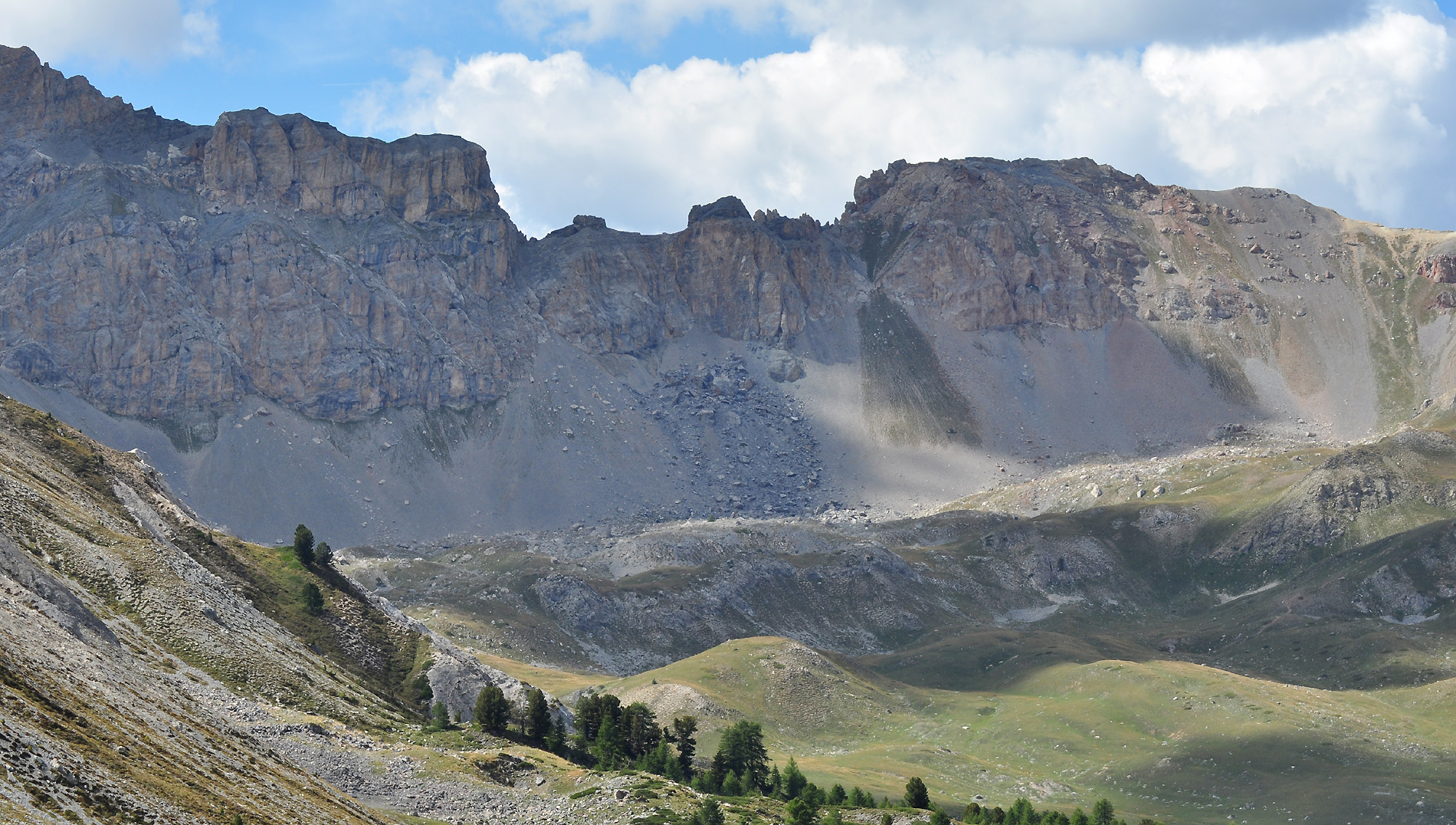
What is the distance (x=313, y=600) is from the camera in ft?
262

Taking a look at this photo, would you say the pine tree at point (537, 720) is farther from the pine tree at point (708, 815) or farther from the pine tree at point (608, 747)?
the pine tree at point (708, 815)

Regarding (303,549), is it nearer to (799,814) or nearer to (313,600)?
(313,600)

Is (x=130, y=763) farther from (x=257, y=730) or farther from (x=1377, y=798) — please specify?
(x=1377, y=798)

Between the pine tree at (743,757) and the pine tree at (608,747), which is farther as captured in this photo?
the pine tree at (743,757)

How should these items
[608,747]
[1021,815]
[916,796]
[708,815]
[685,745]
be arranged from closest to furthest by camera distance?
1. [708,815]
2. [916,796]
3. [1021,815]
4. [608,747]
5. [685,745]

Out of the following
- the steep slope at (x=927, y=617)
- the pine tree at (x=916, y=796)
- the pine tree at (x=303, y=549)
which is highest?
the steep slope at (x=927, y=617)

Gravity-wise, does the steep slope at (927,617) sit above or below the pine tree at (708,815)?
above

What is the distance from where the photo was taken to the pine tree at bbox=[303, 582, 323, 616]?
79438mm

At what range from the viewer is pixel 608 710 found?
89875 millimetres

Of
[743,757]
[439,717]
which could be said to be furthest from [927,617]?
[439,717]

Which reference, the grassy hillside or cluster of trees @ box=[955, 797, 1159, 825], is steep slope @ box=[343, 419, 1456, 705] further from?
cluster of trees @ box=[955, 797, 1159, 825]

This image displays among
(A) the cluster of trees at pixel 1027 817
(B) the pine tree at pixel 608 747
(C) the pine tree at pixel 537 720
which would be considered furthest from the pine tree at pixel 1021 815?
(C) the pine tree at pixel 537 720

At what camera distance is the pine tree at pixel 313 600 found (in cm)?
7944

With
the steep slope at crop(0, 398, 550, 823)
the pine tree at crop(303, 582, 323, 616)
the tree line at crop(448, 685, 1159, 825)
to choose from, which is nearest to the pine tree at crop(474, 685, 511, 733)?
the tree line at crop(448, 685, 1159, 825)
